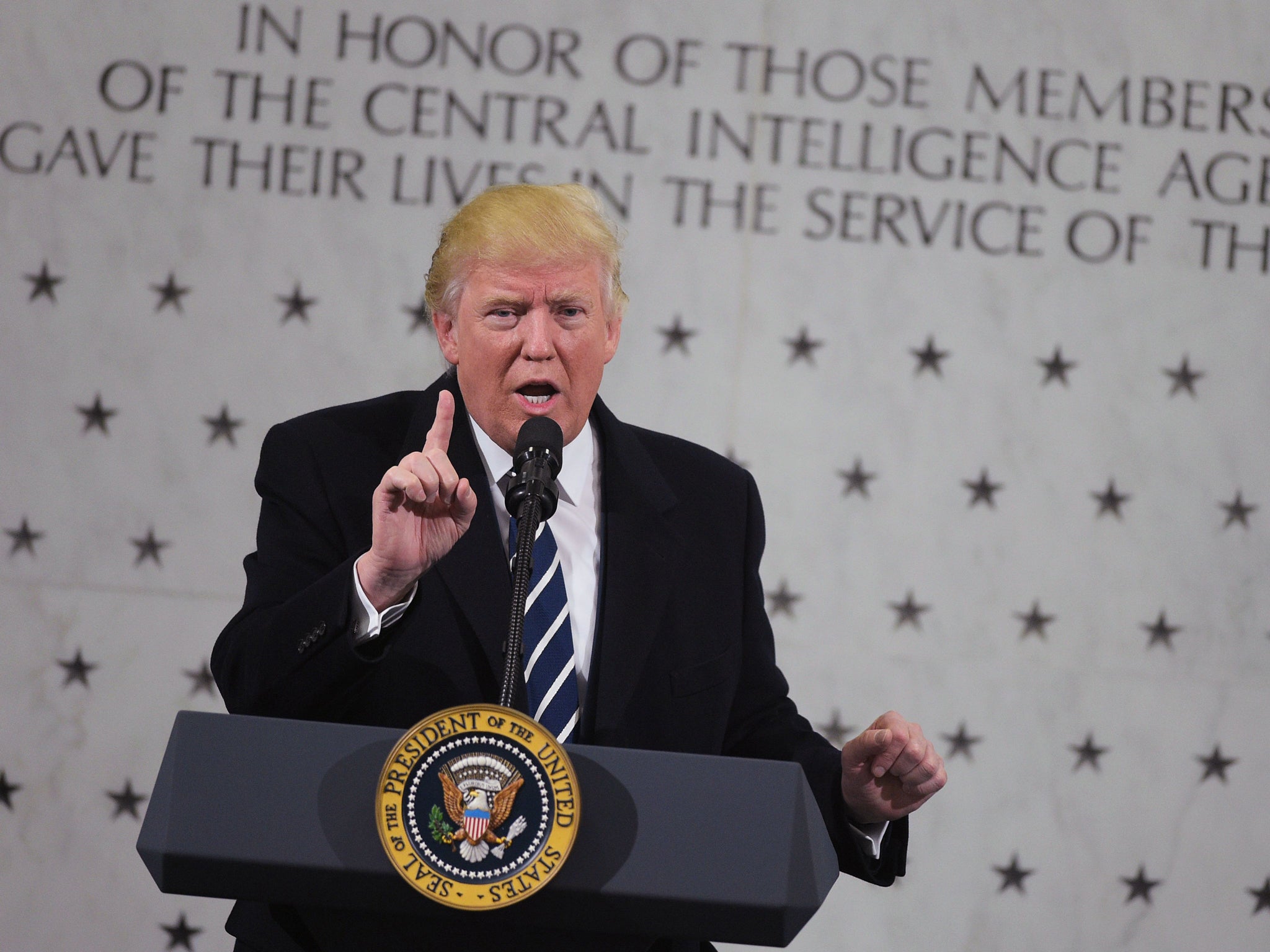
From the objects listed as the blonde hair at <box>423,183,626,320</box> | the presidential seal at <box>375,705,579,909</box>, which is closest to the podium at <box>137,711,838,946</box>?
the presidential seal at <box>375,705,579,909</box>

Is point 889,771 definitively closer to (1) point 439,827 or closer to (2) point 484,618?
(2) point 484,618

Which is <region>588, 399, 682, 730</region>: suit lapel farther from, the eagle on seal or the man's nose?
the eagle on seal

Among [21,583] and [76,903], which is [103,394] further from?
[76,903]

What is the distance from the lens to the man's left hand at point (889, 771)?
5.98ft

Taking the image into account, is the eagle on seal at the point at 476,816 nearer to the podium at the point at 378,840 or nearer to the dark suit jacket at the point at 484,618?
the podium at the point at 378,840

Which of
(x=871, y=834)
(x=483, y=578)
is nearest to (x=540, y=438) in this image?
(x=483, y=578)

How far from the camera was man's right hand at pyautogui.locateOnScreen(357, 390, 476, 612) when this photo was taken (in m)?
1.46

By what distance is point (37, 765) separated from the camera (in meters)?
4.03

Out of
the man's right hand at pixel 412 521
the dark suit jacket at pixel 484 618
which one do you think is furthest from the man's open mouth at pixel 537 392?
the man's right hand at pixel 412 521

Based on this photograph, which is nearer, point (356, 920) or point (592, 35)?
point (356, 920)

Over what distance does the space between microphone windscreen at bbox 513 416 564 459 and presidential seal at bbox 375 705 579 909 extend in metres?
0.39

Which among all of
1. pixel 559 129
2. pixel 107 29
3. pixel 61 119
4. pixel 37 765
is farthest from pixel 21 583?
pixel 559 129

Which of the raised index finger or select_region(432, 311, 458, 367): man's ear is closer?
the raised index finger

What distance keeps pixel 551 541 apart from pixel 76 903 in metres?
2.68
